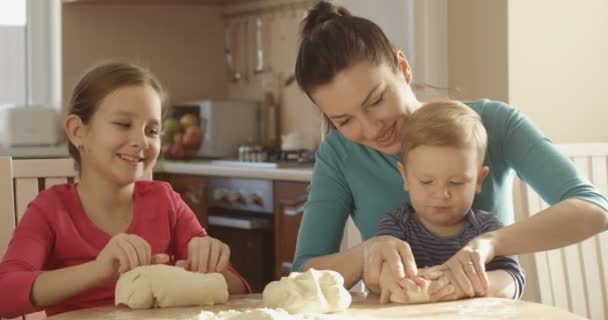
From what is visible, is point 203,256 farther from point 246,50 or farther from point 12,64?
point 12,64

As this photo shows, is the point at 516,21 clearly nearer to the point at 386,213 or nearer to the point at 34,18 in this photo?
the point at 386,213

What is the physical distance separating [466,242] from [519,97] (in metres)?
1.00

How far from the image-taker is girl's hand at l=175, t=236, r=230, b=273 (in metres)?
1.69

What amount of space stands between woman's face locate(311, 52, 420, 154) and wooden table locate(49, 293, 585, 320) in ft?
1.06

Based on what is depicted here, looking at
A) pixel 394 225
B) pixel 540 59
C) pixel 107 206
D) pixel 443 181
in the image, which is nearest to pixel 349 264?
pixel 394 225

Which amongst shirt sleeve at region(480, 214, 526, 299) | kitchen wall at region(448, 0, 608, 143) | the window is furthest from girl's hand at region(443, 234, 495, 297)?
the window

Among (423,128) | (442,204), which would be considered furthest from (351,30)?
(442,204)

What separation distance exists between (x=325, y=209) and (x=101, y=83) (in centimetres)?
49

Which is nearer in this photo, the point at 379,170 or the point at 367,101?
the point at 367,101

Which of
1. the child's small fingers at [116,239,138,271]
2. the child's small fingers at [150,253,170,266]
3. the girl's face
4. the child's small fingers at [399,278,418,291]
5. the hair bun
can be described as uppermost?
the hair bun

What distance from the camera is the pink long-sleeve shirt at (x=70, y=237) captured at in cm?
165

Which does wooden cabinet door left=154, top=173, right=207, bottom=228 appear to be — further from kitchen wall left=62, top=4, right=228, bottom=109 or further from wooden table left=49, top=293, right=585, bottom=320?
wooden table left=49, top=293, right=585, bottom=320

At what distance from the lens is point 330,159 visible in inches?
75.5

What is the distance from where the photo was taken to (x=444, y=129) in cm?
163
